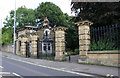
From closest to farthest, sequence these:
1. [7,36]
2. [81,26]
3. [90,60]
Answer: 1. [90,60]
2. [81,26]
3. [7,36]

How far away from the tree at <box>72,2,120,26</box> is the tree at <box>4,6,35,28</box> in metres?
30.7

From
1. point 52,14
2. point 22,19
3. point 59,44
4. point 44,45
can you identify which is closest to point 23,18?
point 22,19

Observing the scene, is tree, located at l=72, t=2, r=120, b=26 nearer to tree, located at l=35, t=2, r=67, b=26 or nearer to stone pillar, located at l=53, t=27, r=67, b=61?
stone pillar, located at l=53, t=27, r=67, b=61

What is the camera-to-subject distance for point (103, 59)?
11.2 m

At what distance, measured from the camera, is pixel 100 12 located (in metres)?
16.3

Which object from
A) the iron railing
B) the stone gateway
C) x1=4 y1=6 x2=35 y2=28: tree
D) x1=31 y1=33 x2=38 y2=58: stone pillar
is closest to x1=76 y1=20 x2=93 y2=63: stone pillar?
the iron railing

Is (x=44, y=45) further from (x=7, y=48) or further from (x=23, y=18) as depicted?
(x=23, y=18)

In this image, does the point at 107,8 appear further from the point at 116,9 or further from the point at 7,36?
the point at 7,36

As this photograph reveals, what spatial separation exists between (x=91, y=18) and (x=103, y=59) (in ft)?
21.9

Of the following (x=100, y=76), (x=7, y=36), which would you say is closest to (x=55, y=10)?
(x=7, y=36)

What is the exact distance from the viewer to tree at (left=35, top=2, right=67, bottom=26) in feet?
140

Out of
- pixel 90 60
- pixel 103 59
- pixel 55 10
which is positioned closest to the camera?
pixel 103 59

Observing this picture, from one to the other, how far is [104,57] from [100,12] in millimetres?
6716

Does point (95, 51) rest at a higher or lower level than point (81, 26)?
lower
